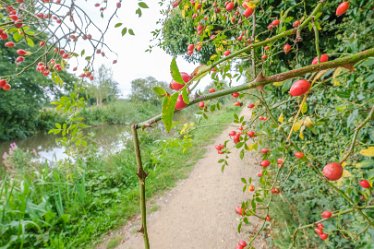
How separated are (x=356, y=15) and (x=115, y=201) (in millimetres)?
3438

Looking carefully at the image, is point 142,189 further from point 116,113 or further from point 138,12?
point 116,113

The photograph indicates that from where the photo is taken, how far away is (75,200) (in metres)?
3.14

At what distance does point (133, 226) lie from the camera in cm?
293

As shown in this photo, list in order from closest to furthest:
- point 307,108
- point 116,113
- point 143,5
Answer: point 143,5
point 307,108
point 116,113

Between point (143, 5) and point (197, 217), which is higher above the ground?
point (143, 5)

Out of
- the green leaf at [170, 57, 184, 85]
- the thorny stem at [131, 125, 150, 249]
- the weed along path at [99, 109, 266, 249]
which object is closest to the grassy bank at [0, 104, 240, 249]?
the weed along path at [99, 109, 266, 249]

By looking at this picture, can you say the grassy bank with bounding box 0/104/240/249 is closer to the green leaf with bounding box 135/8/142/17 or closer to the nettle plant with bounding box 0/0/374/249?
the nettle plant with bounding box 0/0/374/249

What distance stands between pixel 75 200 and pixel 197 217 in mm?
1687

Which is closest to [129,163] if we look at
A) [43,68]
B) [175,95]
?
[43,68]

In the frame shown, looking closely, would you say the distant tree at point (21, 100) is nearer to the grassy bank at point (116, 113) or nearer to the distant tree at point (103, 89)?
the grassy bank at point (116, 113)

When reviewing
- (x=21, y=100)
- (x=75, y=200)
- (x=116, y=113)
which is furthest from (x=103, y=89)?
(x=75, y=200)

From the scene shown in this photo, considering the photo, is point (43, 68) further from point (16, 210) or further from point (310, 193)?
point (310, 193)

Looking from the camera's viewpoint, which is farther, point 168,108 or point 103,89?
point 103,89

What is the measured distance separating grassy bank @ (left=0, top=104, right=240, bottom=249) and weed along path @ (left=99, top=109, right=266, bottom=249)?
0.88 feet
